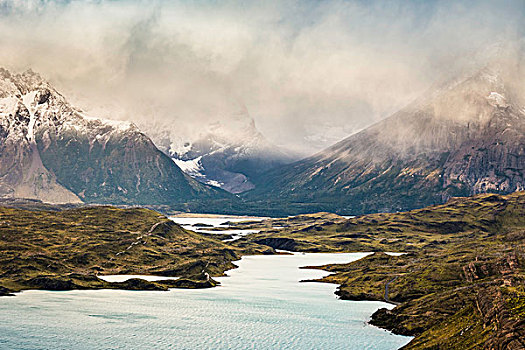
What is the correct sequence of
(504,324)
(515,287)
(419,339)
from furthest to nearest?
(515,287)
(419,339)
(504,324)

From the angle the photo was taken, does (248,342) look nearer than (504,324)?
No

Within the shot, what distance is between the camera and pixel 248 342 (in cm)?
18762

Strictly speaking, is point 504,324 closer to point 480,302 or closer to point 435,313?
point 480,302

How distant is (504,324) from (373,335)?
67467 mm

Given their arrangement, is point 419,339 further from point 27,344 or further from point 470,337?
point 27,344

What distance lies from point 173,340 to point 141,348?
15536 millimetres

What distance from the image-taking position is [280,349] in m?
178

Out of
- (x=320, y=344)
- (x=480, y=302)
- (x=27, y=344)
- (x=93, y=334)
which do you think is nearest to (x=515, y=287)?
(x=480, y=302)

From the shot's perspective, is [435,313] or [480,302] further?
[435,313]

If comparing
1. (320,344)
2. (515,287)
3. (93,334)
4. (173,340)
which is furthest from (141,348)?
(515,287)

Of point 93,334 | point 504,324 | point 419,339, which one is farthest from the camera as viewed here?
point 93,334

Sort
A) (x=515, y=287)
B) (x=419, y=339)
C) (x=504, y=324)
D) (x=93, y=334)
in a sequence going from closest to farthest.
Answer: (x=504, y=324)
(x=419, y=339)
(x=515, y=287)
(x=93, y=334)

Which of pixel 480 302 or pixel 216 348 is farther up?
pixel 480 302

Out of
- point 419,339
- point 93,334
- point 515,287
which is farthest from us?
point 93,334
